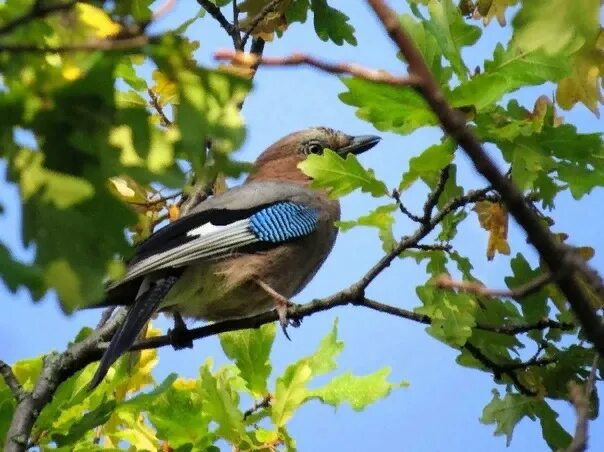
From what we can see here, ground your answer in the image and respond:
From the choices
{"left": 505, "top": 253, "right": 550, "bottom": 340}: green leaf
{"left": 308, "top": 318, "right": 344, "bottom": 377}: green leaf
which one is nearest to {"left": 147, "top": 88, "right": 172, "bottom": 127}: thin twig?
{"left": 308, "top": 318, "right": 344, "bottom": 377}: green leaf

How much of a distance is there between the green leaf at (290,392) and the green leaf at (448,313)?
0.47m

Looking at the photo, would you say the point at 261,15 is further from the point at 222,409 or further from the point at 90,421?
the point at 90,421

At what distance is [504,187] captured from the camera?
965mm

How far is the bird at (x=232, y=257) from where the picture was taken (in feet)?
11.1

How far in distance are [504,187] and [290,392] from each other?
200cm

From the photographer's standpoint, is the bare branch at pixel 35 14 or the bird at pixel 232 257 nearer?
the bare branch at pixel 35 14

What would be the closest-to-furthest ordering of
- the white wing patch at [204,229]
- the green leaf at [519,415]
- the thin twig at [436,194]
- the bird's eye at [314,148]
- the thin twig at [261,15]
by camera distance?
the thin twig at [436,194] < the green leaf at [519,415] < the thin twig at [261,15] < the white wing patch at [204,229] < the bird's eye at [314,148]

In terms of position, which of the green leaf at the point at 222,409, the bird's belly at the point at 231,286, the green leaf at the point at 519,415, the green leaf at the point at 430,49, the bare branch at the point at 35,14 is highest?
the bird's belly at the point at 231,286

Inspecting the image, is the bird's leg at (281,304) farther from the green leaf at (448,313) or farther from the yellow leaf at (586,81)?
the yellow leaf at (586,81)

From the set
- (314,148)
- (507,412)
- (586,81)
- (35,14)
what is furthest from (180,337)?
(35,14)

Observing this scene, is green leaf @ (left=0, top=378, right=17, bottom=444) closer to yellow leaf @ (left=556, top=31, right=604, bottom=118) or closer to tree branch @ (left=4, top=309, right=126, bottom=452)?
tree branch @ (left=4, top=309, right=126, bottom=452)

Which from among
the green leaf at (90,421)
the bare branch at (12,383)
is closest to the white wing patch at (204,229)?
the bare branch at (12,383)

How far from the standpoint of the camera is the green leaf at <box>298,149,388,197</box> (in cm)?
235

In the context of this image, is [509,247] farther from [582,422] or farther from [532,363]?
[582,422]
